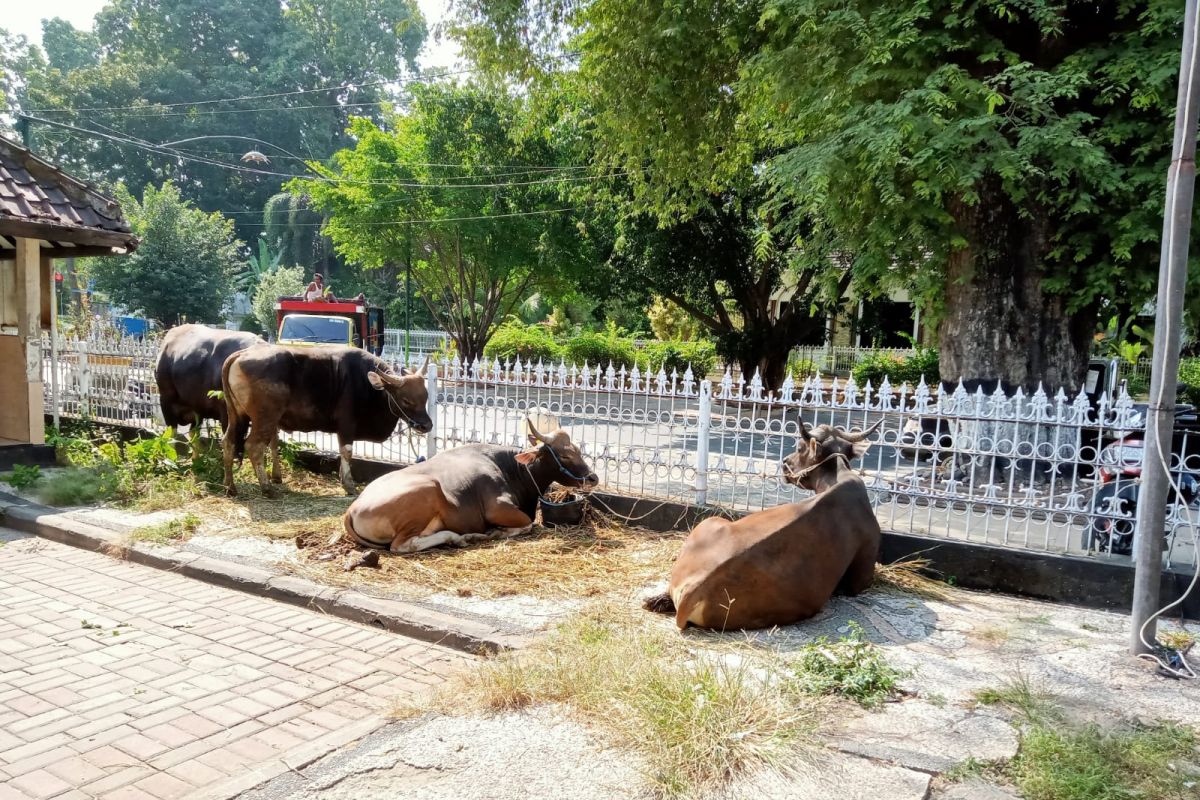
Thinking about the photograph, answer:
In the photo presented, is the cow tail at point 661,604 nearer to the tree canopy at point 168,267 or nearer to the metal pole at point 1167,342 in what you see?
the metal pole at point 1167,342

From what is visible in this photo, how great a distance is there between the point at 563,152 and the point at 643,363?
909cm

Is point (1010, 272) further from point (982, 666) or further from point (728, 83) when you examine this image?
point (982, 666)

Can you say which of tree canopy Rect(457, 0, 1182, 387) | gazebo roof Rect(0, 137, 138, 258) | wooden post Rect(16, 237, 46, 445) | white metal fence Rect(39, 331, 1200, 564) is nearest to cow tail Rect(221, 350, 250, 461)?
white metal fence Rect(39, 331, 1200, 564)

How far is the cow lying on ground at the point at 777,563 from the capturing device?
5.09 m

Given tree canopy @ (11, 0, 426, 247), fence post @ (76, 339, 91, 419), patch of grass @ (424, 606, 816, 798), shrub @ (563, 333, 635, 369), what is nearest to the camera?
patch of grass @ (424, 606, 816, 798)

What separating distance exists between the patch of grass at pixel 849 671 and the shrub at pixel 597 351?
2428 cm

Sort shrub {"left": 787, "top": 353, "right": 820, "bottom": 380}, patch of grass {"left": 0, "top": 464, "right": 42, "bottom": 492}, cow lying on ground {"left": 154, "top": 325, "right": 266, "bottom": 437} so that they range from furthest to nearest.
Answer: shrub {"left": 787, "top": 353, "right": 820, "bottom": 380} → cow lying on ground {"left": 154, "top": 325, "right": 266, "bottom": 437} → patch of grass {"left": 0, "top": 464, "right": 42, "bottom": 492}

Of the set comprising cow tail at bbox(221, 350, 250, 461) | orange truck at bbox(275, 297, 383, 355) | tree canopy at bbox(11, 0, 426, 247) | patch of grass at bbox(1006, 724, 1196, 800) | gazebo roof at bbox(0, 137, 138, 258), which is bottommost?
patch of grass at bbox(1006, 724, 1196, 800)

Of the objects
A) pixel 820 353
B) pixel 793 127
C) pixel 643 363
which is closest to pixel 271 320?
pixel 643 363

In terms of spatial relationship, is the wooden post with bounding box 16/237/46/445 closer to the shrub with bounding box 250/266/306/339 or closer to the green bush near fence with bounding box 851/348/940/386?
the green bush near fence with bounding box 851/348/940/386

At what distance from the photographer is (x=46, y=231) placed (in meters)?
9.23

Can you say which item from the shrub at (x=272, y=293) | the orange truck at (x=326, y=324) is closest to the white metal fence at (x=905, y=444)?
the orange truck at (x=326, y=324)

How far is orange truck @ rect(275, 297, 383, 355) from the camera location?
17.9 m

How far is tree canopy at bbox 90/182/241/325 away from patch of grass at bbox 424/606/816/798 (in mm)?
34370
